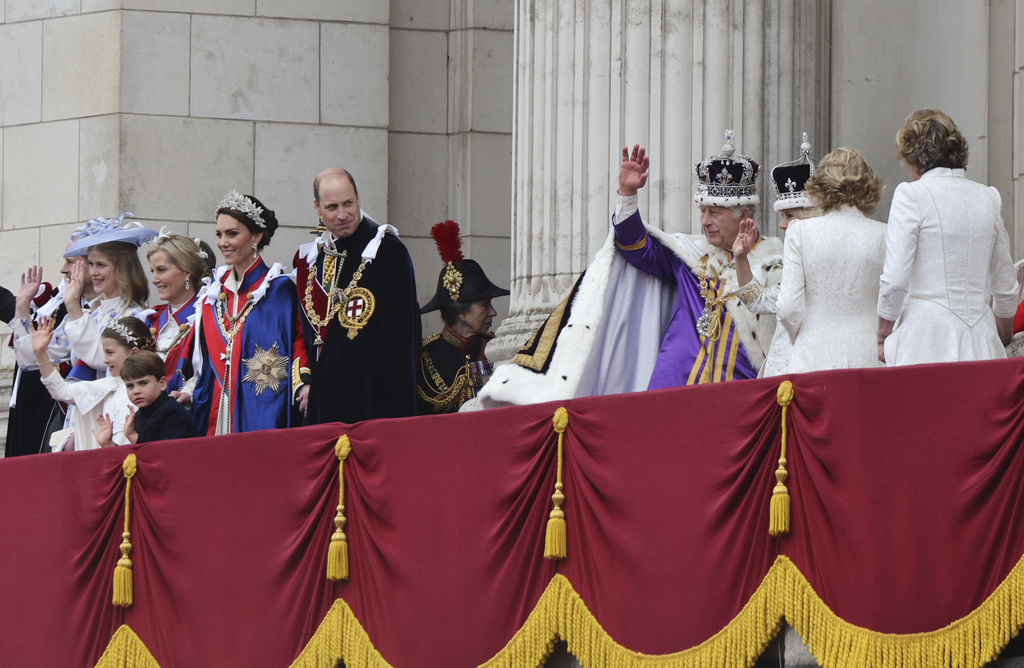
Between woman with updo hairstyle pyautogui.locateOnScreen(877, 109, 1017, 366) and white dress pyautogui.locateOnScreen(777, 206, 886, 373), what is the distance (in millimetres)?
331

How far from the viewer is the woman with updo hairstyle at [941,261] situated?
6.55 metres

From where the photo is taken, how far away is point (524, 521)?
7031 mm

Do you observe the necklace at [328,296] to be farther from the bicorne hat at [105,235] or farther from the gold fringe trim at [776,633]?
Result: the gold fringe trim at [776,633]

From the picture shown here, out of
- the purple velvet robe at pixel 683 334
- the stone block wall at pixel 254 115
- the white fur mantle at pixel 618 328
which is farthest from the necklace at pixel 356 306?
the stone block wall at pixel 254 115

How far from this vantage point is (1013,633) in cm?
583

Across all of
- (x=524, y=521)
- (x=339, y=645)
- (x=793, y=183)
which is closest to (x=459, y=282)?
(x=793, y=183)

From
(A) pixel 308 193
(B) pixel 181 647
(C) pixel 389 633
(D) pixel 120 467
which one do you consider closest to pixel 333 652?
(C) pixel 389 633

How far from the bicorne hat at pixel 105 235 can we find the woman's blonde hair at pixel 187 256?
0.28 m

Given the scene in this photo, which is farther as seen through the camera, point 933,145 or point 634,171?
point 634,171

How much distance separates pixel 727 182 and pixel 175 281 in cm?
306

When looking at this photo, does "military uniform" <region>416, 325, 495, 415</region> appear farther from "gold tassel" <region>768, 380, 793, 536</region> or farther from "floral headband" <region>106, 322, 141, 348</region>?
"gold tassel" <region>768, 380, 793, 536</region>

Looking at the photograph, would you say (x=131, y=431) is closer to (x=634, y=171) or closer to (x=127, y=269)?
(x=127, y=269)

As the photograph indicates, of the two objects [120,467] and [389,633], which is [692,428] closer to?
[389,633]

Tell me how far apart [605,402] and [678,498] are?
471 millimetres
